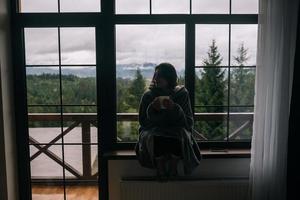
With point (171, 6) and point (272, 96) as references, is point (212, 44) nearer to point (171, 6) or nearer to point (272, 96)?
point (171, 6)

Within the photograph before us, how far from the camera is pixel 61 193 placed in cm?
270

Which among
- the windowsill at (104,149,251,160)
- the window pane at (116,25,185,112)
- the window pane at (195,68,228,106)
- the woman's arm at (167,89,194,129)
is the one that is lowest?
the windowsill at (104,149,251,160)

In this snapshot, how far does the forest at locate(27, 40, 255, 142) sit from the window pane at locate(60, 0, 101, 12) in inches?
22.2

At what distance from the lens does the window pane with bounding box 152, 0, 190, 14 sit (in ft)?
8.31

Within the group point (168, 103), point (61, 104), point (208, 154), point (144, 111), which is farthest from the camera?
point (61, 104)

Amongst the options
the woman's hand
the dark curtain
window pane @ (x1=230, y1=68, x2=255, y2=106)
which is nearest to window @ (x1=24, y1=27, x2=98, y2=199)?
the woman's hand

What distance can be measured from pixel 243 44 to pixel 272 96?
0.56 metres

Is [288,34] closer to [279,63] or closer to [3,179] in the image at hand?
[279,63]

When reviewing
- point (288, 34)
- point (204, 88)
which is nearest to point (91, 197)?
point (204, 88)

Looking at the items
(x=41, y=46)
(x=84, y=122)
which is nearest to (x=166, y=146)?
(x=84, y=122)

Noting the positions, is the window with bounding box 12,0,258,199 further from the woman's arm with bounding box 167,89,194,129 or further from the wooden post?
the woman's arm with bounding box 167,89,194,129

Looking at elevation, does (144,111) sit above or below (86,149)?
above

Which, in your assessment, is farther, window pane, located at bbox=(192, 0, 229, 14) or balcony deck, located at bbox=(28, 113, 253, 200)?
balcony deck, located at bbox=(28, 113, 253, 200)

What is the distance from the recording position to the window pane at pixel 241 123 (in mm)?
2646
